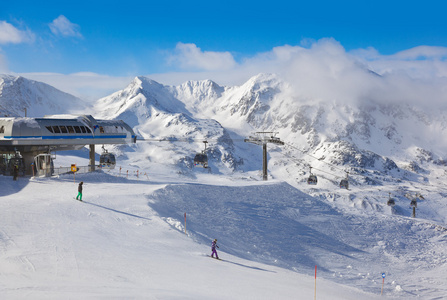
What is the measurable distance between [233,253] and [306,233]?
1383 cm

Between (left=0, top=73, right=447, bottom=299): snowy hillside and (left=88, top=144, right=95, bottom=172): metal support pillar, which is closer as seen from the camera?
(left=0, top=73, right=447, bottom=299): snowy hillside

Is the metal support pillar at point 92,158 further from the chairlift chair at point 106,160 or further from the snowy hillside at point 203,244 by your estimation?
the snowy hillside at point 203,244

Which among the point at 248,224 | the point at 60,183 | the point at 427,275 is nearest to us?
the point at 427,275

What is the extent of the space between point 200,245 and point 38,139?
29779mm

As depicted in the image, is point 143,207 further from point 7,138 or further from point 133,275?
point 7,138

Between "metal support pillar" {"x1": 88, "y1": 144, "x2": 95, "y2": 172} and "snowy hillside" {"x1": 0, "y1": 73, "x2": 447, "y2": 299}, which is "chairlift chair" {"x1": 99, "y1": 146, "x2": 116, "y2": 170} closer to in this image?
"metal support pillar" {"x1": 88, "y1": 144, "x2": 95, "y2": 172}

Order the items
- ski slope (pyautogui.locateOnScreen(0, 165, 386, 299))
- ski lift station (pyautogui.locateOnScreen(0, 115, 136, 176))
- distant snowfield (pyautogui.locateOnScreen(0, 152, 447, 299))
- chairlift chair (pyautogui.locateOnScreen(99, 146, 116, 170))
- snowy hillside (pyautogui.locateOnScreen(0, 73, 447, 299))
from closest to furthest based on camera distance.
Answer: ski slope (pyautogui.locateOnScreen(0, 165, 386, 299)) < distant snowfield (pyautogui.locateOnScreen(0, 152, 447, 299)) < snowy hillside (pyautogui.locateOnScreen(0, 73, 447, 299)) < ski lift station (pyautogui.locateOnScreen(0, 115, 136, 176)) < chairlift chair (pyautogui.locateOnScreen(99, 146, 116, 170))

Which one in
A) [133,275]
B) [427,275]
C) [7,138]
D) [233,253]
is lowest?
[427,275]

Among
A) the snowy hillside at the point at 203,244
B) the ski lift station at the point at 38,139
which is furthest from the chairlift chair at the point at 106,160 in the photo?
the snowy hillside at the point at 203,244

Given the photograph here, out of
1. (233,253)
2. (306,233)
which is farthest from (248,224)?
(233,253)

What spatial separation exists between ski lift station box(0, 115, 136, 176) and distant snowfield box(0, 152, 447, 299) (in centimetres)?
294

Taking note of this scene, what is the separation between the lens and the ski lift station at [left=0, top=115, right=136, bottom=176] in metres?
47.2

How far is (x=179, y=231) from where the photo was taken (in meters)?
30.7

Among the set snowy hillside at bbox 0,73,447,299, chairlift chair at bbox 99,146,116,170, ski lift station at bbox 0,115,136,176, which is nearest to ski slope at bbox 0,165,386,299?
snowy hillside at bbox 0,73,447,299
